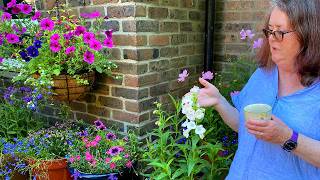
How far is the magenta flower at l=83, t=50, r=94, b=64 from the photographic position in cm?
210

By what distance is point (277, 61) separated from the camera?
4.65 feet

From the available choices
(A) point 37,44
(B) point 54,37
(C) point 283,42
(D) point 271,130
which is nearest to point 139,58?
(B) point 54,37

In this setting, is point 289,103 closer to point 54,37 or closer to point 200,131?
point 200,131

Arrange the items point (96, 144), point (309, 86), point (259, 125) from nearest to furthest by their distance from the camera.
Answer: point (259, 125), point (309, 86), point (96, 144)

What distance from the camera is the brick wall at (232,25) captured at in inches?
113

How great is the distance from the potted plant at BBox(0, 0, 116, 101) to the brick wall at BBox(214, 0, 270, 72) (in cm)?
119

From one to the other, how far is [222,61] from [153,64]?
37.3 inches

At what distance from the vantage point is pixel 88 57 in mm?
2107

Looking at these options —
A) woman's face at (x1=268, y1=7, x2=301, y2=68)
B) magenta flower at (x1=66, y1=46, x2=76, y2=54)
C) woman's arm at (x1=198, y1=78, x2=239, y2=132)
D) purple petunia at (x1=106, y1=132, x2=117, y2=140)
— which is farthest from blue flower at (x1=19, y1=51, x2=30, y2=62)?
woman's face at (x1=268, y1=7, x2=301, y2=68)

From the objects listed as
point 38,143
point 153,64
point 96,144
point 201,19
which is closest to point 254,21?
point 201,19

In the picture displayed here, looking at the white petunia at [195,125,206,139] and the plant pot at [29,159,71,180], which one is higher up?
the white petunia at [195,125,206,139]

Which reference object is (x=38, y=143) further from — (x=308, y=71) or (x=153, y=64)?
(x=308, y=71)

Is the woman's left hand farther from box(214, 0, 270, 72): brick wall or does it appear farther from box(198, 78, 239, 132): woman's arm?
box(214, 0, 270, 72): brick wall

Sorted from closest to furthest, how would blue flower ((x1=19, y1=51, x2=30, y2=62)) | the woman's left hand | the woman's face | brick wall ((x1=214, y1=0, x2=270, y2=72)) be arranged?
the woman's left hand → the woman's face → blue flower ((x1=19, y1=51, x2=30, y2=62)) → brick wall ((x1=214, y1=0, x2=270, y2=72))
